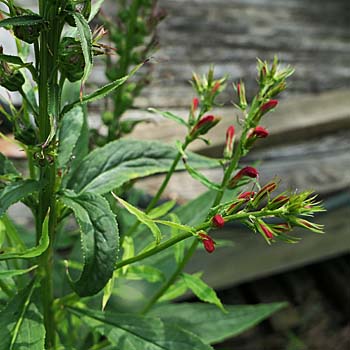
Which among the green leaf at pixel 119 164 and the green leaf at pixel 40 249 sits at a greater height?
the green leaf at pixel 119 164

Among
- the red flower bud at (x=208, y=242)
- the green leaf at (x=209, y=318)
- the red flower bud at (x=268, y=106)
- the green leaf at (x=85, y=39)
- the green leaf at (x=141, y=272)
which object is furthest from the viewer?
the green leaf at (x=209, y=318)

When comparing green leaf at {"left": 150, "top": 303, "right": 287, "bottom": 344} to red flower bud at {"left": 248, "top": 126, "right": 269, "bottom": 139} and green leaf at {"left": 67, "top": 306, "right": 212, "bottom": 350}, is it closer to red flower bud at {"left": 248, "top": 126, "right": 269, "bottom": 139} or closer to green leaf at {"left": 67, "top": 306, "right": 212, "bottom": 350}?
green leaf at {"left": 67, "top": 306, "right": 212, "bottom": 350}

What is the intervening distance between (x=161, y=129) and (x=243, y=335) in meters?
0.98

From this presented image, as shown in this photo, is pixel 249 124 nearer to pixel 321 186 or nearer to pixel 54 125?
pixel 54 125

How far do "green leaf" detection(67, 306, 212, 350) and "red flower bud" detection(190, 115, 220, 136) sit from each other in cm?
25

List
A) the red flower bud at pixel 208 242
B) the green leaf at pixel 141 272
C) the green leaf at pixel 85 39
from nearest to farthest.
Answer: the green leaf at pixel 85 39 → the red flower bud at pixel 208 242 → the green leaf at pixel 141 272

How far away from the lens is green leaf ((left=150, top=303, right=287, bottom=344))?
4.02ft

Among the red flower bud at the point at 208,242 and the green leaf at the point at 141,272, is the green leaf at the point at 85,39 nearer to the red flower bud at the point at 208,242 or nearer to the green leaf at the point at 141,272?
the red flower bud at the point at 208,242

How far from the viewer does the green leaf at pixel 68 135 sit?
0.83 metres

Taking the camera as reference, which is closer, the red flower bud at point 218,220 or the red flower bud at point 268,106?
the red flower bud at point 218,220

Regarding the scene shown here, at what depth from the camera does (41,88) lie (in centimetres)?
70

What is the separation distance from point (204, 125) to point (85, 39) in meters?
0.27

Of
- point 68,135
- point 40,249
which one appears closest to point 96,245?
point 40,249

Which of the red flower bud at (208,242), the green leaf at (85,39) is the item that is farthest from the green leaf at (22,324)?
the green leaf at (85,39)
